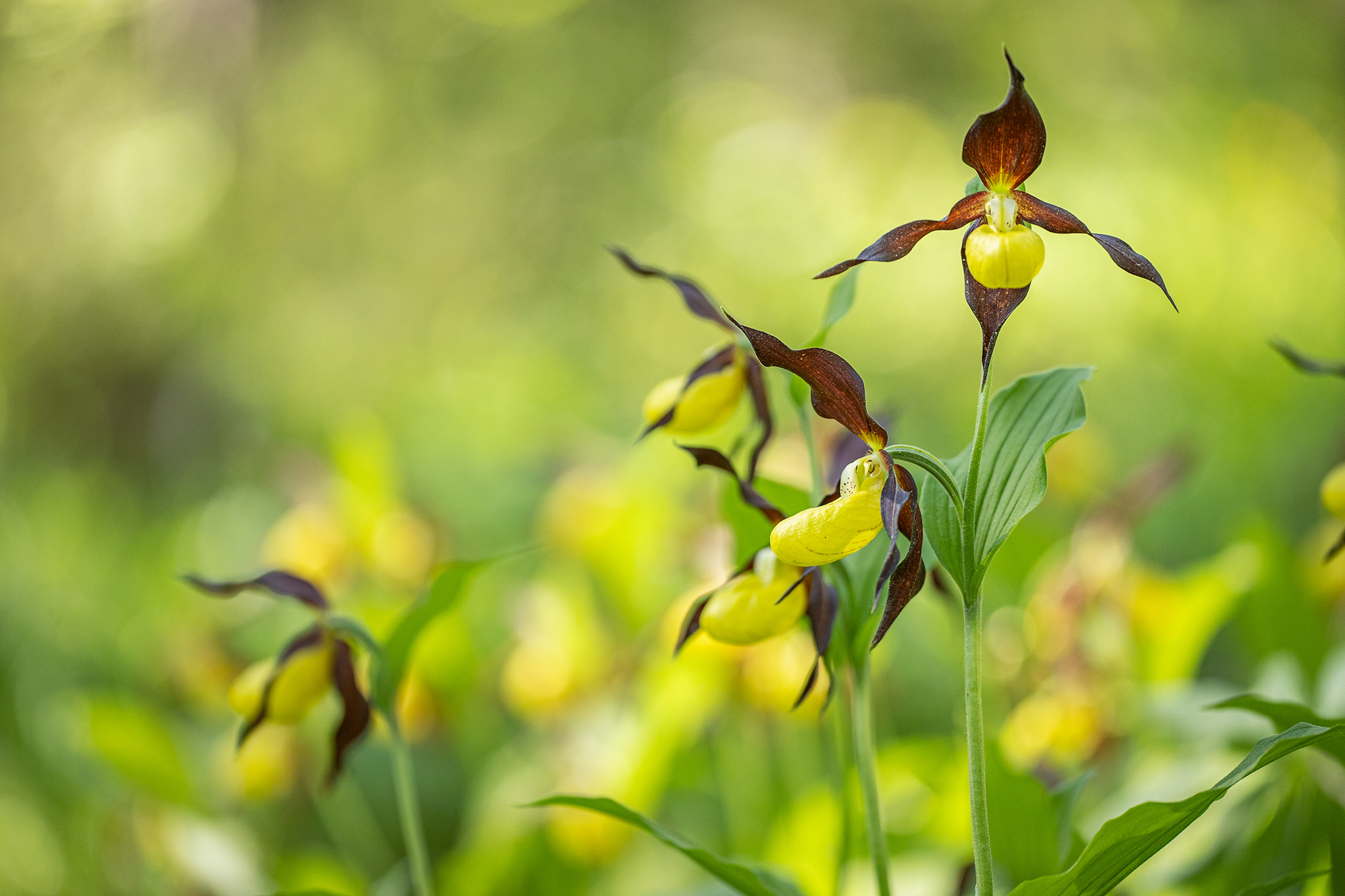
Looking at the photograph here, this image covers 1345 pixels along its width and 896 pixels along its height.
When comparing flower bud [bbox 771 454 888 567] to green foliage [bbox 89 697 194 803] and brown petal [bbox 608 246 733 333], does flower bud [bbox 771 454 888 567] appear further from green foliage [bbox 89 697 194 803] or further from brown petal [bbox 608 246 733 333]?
green foliage [bbox 89 697 194 803]

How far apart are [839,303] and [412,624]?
406 mm

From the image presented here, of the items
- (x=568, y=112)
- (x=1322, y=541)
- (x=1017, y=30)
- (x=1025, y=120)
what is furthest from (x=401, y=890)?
(x=568, y=112)

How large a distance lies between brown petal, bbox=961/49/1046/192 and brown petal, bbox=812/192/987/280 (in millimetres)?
14

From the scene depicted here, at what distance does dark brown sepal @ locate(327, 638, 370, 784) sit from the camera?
671mm

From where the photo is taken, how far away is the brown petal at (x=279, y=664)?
25.4 inches

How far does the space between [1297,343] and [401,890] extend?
2414 millimetres

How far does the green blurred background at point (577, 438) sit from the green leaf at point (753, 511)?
11 cm

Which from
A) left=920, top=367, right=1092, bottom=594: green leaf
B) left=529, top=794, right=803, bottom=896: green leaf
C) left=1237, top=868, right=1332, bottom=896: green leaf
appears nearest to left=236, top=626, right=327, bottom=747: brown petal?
left=529, top=794, right=803, bottom=896: green leaf

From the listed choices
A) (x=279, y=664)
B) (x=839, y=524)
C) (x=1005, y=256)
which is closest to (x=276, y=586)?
→ (x=279, y=664)

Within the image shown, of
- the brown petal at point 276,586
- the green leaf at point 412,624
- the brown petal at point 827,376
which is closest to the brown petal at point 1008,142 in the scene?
the brown petal at point 827,376

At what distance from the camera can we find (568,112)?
6.95m

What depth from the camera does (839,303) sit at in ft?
1.83

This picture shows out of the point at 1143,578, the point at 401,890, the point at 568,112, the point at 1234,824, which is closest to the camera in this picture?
the point at 1234,824

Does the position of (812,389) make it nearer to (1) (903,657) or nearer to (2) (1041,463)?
(2) (1041,463)
